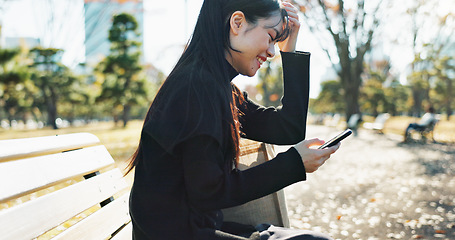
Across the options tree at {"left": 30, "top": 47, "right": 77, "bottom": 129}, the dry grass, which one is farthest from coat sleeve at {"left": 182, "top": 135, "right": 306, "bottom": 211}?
tree at {"left": 30, "top": 47, "right": 77, "bottom": 129}

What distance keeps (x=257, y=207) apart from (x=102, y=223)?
0.72 meters

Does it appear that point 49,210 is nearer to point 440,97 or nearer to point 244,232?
point 244,232

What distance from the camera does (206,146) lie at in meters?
1.09

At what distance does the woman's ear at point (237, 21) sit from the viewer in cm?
133

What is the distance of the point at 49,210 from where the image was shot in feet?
4.25

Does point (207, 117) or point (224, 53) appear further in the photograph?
point (224, 53)

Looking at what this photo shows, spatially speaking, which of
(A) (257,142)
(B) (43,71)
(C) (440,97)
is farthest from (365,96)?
(A) (257,142)

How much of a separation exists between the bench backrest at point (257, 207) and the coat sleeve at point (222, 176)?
0.65 metres

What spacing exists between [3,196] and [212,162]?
0.61m

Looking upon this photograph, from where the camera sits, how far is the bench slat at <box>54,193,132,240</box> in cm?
140

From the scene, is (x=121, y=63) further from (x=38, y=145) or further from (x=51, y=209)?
(x=51, y=209)

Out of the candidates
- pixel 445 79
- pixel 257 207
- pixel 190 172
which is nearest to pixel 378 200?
pixel 257 207

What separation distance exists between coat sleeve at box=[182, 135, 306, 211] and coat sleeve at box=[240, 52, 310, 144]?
504 mm

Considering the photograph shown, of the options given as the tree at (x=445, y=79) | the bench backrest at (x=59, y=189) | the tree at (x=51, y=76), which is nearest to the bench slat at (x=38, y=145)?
the bench backrest at (x=59, y=189)
